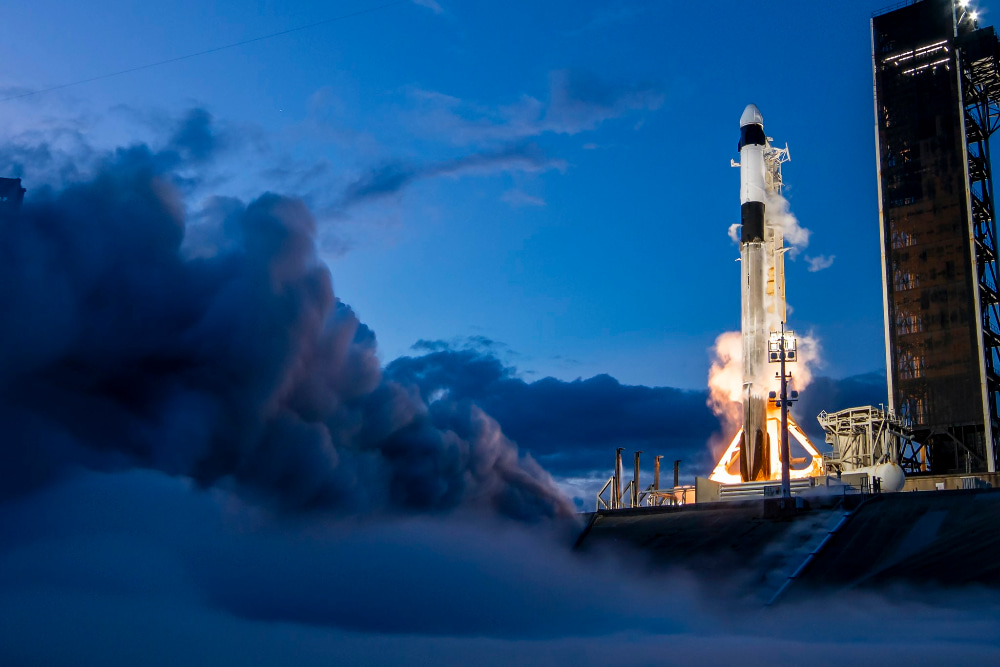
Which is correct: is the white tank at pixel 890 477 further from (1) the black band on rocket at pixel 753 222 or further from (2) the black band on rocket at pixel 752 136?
(2) the black band on rocket at pixel 752 136

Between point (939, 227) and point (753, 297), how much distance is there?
21924 mm

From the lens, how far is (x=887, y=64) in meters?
71.6

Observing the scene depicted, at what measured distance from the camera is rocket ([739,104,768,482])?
5353 cm

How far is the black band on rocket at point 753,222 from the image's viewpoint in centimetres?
5631

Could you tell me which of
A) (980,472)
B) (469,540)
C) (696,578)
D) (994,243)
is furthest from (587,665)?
(994,243)

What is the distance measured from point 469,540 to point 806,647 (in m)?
17.7

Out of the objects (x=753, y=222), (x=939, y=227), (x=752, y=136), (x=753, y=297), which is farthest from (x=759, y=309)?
(x=939, y=227)

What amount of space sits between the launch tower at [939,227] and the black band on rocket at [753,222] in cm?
1896

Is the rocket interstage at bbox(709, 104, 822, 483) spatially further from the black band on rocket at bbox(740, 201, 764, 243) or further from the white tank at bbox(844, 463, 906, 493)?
the white tank at bbox(844, 463, 906, 493)

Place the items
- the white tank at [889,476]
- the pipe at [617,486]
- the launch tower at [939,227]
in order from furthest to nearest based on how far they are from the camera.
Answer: the launch tower at [939,227], the pipe at [617,486], the white tank at [889,476]

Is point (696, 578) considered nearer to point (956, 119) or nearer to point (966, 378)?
point (966, 378)

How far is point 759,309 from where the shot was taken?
55625 millimetres

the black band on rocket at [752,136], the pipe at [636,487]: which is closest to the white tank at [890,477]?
the pipe at [636,487]

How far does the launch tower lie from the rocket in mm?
17951
